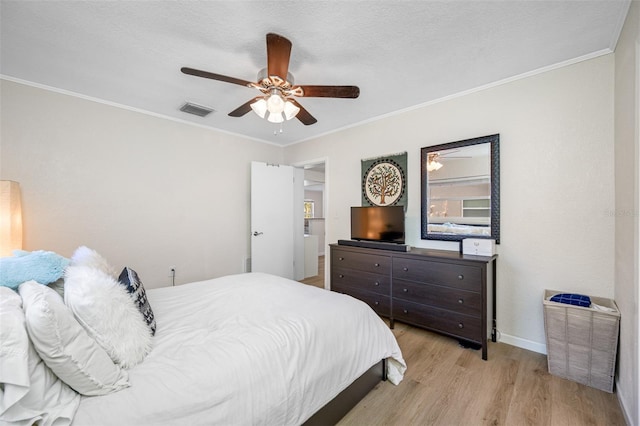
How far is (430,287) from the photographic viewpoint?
250 cm

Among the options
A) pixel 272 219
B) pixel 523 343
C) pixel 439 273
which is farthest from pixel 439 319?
pixel 272 219

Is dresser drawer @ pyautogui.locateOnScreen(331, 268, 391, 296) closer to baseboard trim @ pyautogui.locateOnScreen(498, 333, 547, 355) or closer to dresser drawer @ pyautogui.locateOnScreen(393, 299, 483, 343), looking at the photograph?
dresser drawer @ pyautogui.locateOnScreen(393, 299, 483, 343)

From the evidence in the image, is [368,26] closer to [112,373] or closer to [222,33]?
[222,33]

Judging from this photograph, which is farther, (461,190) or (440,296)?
(461,190)

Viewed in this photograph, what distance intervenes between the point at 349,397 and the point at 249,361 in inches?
34.0

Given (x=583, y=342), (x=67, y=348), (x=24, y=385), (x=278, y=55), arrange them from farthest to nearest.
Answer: (x=583, y=342), (x=278, y=55), (x=67, y=348), (x=24, y=385)

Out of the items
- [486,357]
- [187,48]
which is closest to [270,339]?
→ [486,357]

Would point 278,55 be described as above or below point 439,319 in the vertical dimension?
above

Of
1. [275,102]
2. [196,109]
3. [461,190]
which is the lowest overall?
[461,190]

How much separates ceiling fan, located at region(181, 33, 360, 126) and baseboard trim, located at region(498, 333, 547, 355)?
8.66 feet

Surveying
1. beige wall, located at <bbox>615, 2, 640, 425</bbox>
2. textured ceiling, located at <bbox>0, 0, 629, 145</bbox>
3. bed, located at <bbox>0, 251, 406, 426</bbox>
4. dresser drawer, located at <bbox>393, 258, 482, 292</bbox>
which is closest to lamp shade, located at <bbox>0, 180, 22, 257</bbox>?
textured ceiling, located at <bbox>0, 0, 629, 145</bbox>

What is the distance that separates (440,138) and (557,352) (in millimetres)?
2176

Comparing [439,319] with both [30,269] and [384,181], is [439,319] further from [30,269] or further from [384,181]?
[30,269]

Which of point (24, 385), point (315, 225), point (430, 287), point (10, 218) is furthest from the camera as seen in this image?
point (315, 225)
